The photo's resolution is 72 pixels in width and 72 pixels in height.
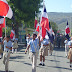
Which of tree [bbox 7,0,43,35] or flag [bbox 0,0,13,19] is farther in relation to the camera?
tree [bbox 7,0,43,35]

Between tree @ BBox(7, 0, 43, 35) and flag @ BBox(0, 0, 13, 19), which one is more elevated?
tree @ BBox(7, 0, 43, 35)

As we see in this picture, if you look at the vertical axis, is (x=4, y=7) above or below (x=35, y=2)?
below

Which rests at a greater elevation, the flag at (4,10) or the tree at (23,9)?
the tree at (23,9)

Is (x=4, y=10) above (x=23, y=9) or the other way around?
the other way around

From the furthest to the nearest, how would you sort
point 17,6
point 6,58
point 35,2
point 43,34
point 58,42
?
point 35,2 → point 17,6 → point 58,42 → point 43,34 → point 6,58

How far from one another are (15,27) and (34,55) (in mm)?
24644

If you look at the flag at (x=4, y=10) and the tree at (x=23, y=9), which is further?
the tree at (x=23, y=9)

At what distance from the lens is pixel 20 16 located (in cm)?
3266

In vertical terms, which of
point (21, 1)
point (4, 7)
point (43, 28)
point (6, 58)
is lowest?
point (6, 58)

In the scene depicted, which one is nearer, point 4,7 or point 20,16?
point 4,7

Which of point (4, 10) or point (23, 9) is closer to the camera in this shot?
point (4, 10)

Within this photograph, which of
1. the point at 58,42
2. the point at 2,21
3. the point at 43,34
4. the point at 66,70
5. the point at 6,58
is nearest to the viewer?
the point at 6,58

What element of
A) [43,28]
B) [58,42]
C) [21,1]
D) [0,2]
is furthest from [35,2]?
[0,2]

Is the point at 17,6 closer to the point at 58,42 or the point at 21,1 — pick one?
the point at 21,1
